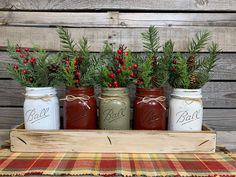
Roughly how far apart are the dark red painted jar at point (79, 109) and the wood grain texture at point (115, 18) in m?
0.34

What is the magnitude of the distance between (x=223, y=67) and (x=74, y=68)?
62 centimetres

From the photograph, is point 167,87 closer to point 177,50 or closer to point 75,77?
point 177,50

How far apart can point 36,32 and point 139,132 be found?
591 mm

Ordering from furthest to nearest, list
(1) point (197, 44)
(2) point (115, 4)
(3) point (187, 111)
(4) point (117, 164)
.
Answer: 1. (2) point (115, 4)
2. (1) point (197, 44)
3. (3) point (187, 111)
4. (4) point (117, 164)

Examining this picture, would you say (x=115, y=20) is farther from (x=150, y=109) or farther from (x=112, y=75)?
(x=150, y=109)

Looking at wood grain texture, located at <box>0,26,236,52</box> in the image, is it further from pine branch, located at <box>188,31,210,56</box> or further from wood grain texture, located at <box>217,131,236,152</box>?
wood grain texture, located at <box>217,131,236,152</box>

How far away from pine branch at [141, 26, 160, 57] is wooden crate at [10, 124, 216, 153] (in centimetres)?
29

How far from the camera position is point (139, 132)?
2.84 ft

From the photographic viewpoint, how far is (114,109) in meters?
0.89

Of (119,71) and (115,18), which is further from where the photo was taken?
(115,18)

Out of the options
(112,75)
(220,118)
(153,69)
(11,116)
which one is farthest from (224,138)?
(11,116)

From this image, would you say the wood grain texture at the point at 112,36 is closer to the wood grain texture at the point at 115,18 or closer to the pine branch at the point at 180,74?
the wood grain texture at the point at 115,18

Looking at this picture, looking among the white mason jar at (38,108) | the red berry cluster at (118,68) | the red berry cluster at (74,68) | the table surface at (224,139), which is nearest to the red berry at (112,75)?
the red berry cluster at (118,68)

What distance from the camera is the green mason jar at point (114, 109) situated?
90 centimetres
